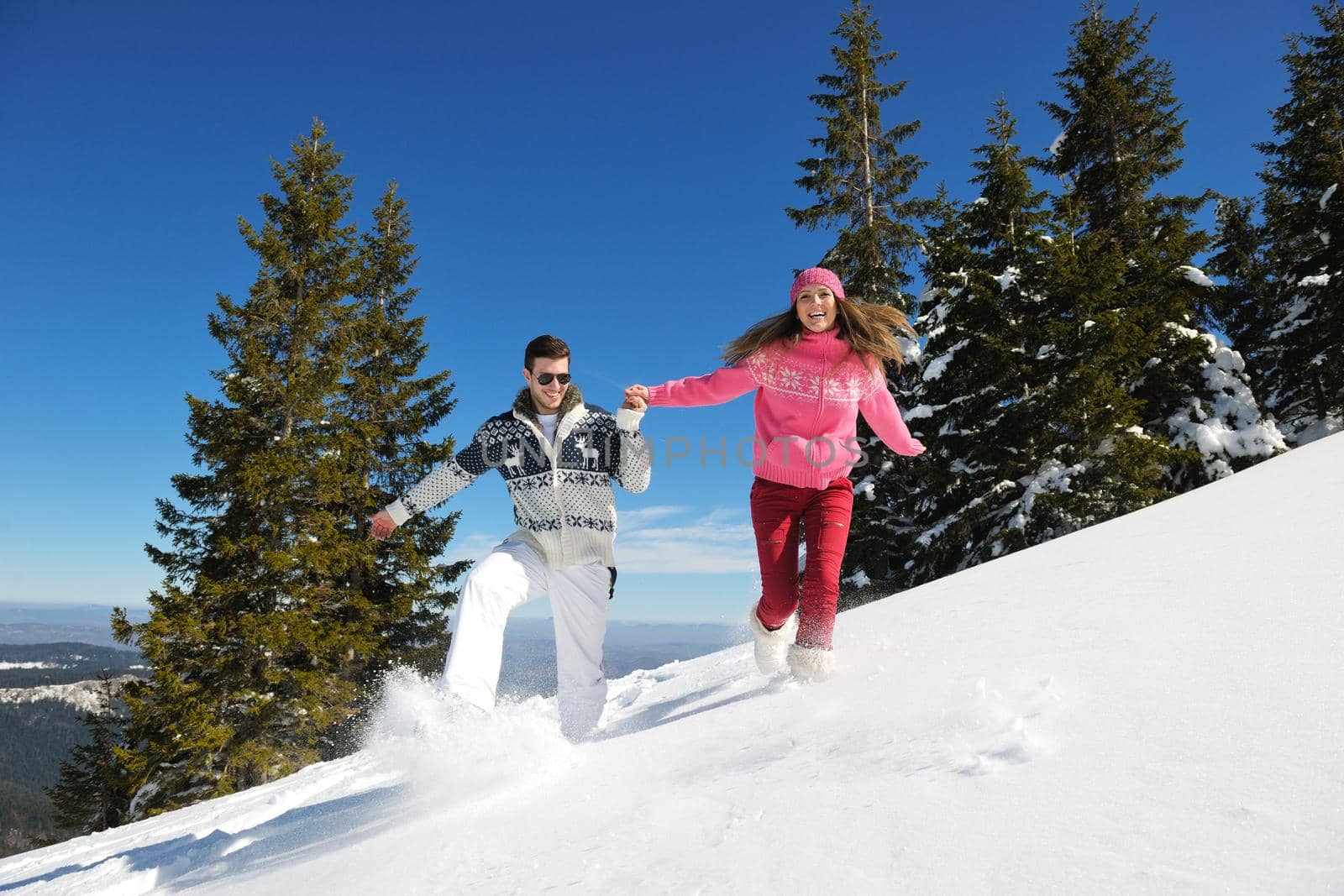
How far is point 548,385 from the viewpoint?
3615 millimetres

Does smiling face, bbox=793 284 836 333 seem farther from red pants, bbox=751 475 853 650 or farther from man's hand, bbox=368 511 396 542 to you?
man's hand, bbox=368 511 396 542

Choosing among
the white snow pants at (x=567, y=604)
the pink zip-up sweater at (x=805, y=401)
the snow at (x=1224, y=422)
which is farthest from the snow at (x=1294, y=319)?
the white snow pants at (x=567, y=604)

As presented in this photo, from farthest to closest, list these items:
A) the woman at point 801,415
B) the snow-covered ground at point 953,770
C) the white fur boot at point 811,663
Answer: the woman at point 801,415
the white fur boot at point 811,663
the snow-covered ground at point 953,770

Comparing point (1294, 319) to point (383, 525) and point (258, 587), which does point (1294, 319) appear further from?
point (258, 587)

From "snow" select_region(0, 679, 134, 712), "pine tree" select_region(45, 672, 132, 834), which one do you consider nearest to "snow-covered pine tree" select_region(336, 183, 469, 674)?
"pine tree" select_region(45, 672, 132, 834)

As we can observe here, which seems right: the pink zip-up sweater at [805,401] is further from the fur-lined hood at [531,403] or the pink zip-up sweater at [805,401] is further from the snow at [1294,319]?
the snow at [1294,319]

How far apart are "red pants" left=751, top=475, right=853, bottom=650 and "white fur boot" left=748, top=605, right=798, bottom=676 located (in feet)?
0.12

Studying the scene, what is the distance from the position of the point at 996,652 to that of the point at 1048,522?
10.3 metres

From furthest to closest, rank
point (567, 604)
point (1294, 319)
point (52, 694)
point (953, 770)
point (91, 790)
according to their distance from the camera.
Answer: point (52, 694) < point (1294, 319) < point (91, 790) < point (567, 604) < point (953, 770)

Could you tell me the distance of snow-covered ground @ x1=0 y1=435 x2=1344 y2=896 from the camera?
1306 millimetres

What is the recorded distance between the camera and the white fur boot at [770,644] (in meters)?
3.72

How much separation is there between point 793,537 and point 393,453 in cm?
1491

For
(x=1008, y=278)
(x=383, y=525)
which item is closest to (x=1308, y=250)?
(x=1008, y=278)

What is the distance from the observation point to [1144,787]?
4.70ft
